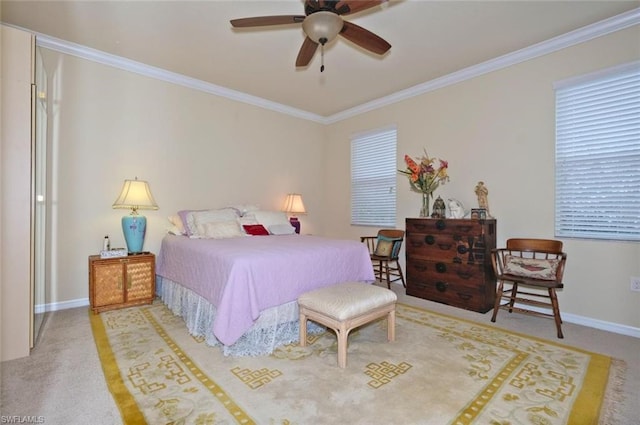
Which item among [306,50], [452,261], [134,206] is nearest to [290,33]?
[306,50]

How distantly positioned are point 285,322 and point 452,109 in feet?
10.6

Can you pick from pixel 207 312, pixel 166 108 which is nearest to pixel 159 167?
pixel 166 108

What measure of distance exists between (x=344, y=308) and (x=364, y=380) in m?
0.43

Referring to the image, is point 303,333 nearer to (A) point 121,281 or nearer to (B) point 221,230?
(B) point 221,230

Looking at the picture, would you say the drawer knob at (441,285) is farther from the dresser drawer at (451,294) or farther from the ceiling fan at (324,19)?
the ceiling fan at (324,19)

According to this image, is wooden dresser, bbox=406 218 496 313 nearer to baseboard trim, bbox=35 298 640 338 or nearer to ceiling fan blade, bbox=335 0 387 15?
baseboard trim, bbox=35 298 640 338

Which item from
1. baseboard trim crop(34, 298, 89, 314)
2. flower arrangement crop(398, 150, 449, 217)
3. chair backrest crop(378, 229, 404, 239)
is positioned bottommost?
baseboard trim crop(34, 298, 89, 314)

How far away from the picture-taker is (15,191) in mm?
2021

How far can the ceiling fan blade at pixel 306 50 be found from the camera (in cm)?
227

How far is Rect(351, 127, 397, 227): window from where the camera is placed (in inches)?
178

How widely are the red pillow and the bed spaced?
2.47 feet

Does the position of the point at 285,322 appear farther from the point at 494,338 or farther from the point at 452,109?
the point at 452,109

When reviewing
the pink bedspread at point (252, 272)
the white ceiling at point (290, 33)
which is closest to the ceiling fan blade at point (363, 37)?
the white ceiling at point (290, 33)

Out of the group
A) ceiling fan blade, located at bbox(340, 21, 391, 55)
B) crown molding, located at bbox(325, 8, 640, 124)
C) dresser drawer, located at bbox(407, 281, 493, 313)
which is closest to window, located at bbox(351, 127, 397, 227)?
crown molding, located at bbox(325, 8, 640, 124)
